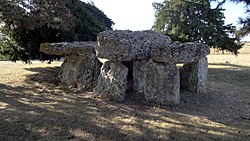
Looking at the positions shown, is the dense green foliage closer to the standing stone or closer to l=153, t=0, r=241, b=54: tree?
the standing stone

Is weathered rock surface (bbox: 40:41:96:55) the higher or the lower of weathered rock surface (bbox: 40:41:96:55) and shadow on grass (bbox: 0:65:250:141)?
the higher

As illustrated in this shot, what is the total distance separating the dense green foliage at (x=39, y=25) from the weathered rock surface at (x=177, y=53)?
3742 mm

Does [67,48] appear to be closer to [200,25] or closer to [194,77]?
[194,77]

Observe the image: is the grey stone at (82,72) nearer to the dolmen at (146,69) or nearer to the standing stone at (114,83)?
the dolmen at (146,69)

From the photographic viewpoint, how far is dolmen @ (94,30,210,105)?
699 centimetres

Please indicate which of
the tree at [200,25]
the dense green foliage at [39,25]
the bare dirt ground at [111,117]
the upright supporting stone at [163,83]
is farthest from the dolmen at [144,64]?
the tree at [200,25]

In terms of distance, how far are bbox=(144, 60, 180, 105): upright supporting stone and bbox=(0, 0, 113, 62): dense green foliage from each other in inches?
148

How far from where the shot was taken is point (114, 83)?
729cm

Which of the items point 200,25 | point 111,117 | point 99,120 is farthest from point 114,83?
point 200,25

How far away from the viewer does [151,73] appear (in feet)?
23.5

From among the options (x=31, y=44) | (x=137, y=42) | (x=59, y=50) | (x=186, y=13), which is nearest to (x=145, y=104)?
(x=137, y=42)

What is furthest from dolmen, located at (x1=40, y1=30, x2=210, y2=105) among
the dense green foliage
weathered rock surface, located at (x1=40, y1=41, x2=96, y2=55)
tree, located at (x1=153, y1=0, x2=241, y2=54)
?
tree, located at (x1=153, y1=0, x2=241, y2=54)

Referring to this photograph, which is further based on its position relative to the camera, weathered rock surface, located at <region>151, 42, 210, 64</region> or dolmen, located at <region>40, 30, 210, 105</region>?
dolmen, located at <region>40, 30, 210, 105</region>

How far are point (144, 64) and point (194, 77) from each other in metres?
1.55
